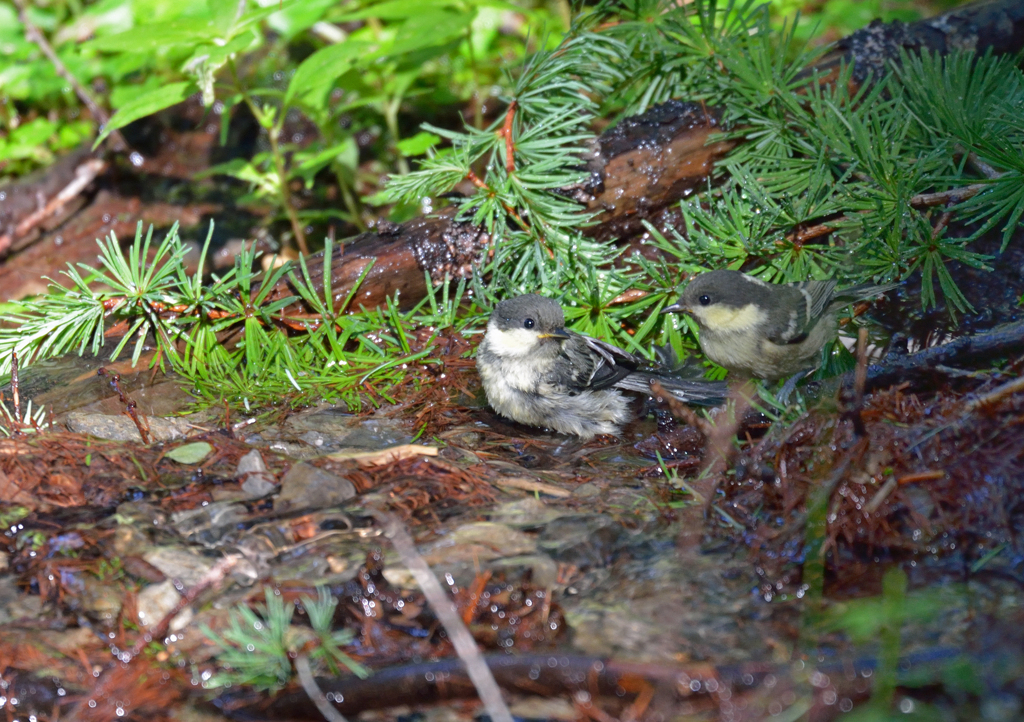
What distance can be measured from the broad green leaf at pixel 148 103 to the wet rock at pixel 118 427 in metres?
1.97

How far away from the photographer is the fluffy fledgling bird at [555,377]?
423cm

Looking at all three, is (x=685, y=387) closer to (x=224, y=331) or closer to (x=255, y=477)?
(x=255, y=477)

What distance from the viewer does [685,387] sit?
14.0 feet

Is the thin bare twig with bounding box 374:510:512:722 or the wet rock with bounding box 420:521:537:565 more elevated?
the thin bare twig with bounding box 374:510:512:722

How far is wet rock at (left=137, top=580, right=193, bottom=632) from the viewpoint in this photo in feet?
8.65

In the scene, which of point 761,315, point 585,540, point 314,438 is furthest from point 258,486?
point 761,315

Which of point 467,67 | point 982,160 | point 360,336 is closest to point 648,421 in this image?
point 360,336

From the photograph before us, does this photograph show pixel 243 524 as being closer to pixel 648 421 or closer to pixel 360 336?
pixel 360 336

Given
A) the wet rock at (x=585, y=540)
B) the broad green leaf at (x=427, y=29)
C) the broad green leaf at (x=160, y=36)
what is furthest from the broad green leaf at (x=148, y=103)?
the wet rock at (x=585, y=540)

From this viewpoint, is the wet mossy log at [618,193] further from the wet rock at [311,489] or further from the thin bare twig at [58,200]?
the thin bare twig at [58,200]

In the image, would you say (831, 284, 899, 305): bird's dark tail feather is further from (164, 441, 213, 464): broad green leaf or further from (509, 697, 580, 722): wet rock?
(164, 441, 213, 464): broad green leaf

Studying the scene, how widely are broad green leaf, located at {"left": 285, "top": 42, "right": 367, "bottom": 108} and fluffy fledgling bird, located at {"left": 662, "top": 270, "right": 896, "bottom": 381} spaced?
277cm

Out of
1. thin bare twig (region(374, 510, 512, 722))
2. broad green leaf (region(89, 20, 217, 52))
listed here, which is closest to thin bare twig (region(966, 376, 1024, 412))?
thin bare twig (region(374, 510, 512, 722))

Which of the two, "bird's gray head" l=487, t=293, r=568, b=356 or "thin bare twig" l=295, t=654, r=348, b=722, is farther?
"bird's gray head" l=487, t=293, r=568, b=356
